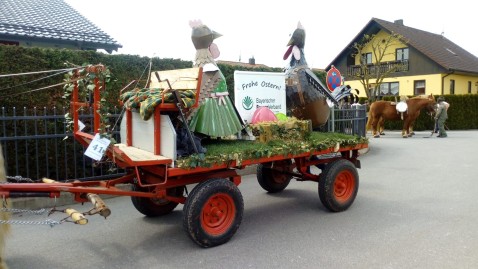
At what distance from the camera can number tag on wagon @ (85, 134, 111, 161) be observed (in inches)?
136

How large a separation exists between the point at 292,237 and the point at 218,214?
91cm

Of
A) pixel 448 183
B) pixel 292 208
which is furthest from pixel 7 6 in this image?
pixel 448 183

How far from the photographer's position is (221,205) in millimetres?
4219

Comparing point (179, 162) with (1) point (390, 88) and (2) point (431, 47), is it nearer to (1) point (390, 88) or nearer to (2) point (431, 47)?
(1) point (390, 88)

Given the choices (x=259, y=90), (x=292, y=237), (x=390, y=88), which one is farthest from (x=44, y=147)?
(x=390, y=88)

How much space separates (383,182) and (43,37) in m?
10.8

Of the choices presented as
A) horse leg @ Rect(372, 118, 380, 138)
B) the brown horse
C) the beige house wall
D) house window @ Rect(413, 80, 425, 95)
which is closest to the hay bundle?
the brown horse

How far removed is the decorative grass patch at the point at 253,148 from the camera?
154 inches

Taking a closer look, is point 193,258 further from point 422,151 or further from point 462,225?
point 422,151

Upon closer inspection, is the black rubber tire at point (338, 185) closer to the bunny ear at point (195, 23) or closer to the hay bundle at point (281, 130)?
the hay bundle at point (281, 130)

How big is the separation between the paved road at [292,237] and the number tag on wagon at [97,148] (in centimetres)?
107

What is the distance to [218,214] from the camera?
4195 millimetres

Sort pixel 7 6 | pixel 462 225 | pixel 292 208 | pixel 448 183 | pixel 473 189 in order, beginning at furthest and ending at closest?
pixel 7 6 < pixel 448 183 < pixel 473 189 < pixel 292 208 < pixel 462 225

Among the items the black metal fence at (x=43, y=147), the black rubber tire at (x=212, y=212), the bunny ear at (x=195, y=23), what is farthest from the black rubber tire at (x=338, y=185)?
the black metal fence at (x=43, y=147)
